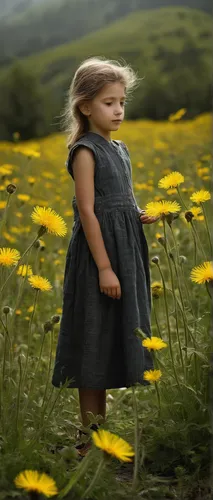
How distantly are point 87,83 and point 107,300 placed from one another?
491mm

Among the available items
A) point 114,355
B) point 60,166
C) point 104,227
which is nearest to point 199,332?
point 114,355

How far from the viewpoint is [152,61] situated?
11.0 m

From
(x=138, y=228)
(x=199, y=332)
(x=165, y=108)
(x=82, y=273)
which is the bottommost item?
(x=199, y=332)

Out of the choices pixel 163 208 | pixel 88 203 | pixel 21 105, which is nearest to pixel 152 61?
pixel 21 105

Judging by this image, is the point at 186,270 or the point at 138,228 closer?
the point at 138,228

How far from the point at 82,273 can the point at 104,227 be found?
0.11m

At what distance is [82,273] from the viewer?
1.70 m

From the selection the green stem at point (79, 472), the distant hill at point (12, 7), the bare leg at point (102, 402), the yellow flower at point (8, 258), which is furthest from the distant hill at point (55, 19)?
the green stem at point (79, 472)

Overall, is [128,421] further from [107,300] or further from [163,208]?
[163,208]

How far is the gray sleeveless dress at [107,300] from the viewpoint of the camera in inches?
65.9

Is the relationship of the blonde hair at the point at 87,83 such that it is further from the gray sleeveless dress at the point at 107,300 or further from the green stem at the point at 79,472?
the green stem at the point at 79,472

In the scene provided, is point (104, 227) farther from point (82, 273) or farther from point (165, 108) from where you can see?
point (165, 108)

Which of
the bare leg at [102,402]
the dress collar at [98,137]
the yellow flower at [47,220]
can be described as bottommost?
the bare leg at [102,402]

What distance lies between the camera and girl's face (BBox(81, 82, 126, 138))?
5.61 ft
